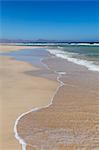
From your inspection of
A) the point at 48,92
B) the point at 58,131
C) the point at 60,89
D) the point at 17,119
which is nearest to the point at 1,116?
the point at 17,119

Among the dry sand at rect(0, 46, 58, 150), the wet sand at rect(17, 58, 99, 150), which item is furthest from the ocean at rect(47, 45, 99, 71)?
the wet sand at rect(17, 58, 99, 150)

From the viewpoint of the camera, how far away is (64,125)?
5875mm

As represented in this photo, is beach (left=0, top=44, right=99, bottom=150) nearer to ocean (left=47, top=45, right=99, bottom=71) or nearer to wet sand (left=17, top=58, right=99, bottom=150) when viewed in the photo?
wet sand (left=17, top=58, right=99, bottom=150)

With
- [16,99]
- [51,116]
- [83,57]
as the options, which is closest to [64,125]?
[51,116]

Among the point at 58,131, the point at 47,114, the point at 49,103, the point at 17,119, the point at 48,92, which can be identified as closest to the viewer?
the point at 58,131

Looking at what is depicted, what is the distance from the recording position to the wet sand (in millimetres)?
4875

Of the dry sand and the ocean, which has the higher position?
the dry sand

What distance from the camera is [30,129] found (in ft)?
18.6

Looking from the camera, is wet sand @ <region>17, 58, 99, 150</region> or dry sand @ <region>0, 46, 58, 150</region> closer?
wet sand @ <region>17, 58, 99, 150</region>

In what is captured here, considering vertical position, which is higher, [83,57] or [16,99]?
[16,99]

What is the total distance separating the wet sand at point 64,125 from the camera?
4875 mm

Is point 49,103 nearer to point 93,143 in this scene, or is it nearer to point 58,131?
point 58,131

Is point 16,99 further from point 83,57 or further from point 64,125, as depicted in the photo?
point 83,57

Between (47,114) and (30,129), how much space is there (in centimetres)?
112
